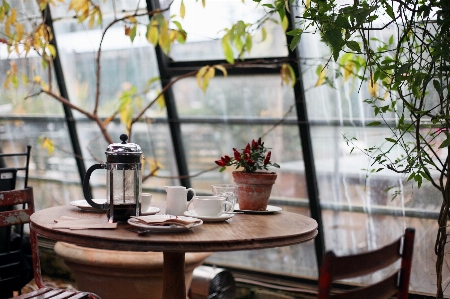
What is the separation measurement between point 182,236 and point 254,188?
0.58 meters

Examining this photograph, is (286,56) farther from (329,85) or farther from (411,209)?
(411,209)

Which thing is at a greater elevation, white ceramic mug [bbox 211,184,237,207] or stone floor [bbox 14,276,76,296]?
white ceramic mug [bbox 211,184,237,207]

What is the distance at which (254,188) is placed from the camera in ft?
7.88

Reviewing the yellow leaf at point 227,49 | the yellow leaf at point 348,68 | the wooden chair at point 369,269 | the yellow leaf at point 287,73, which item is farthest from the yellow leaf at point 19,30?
the wooden chair at point 369,269

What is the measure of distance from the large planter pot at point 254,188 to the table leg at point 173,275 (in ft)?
1.05

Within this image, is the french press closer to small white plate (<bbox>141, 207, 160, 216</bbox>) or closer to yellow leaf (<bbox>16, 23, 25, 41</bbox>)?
small white plate (<bbox>141, 207, 160, 216</bbox>)

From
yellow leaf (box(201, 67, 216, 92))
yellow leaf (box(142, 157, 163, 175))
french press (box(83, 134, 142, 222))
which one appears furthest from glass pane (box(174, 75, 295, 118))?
french press (box(83, 134, 142, 222))

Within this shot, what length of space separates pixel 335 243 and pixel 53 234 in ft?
6.84

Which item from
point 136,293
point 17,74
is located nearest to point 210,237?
point 136,293

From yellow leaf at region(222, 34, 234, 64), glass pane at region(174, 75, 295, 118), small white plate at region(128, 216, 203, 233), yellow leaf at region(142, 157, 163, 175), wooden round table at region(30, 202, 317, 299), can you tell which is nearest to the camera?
wooden round table at region(30, 202, 317, 299)

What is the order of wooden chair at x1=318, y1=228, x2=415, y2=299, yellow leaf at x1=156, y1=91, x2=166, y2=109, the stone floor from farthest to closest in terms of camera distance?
the stone floor, yellow leaf at x1=156, y1=91, x2=166, y2=109, wooden chair at x1=318, y1=228, x2=415, y2=299

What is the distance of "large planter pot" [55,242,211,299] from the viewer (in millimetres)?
3361

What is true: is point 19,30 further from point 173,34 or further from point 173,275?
point 173,275

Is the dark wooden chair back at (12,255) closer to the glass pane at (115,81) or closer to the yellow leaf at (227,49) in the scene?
the glass pane at (115,81)
